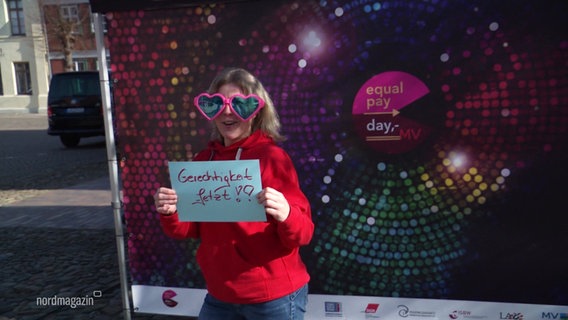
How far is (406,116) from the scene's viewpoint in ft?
9.25

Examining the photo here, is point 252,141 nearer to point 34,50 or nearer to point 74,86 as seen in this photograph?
point 74,86

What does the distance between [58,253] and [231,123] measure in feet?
12.9

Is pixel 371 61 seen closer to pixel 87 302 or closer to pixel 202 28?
pixel 202 28

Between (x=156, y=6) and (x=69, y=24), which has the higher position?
(x=69, y=24)

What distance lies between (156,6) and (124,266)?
159 centimetres

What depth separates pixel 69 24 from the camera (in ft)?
105

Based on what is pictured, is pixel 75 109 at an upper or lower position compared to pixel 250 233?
upper

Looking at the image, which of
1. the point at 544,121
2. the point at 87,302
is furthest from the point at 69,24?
the point at 544,121

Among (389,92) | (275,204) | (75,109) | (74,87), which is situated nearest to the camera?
(275,204)

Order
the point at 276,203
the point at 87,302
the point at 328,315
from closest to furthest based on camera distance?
the point at 276,203
the point at 328,315
the point at 87,302

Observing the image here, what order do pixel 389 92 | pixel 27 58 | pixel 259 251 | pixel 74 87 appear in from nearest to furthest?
pixel 259 251, pixel 389 92, pixel 74 87, pixel 27 58

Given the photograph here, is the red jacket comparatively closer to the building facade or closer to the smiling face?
the smiling face

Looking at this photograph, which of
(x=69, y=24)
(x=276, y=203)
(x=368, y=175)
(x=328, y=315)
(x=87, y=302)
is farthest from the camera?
(x=69, y=24)

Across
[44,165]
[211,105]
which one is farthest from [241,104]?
[44,165]
